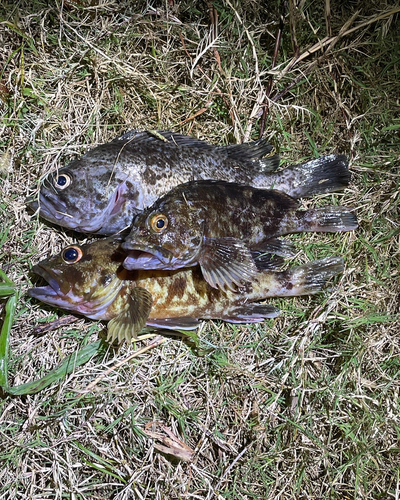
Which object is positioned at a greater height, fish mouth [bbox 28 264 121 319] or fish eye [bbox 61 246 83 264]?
fish eye [bbox 61 246 83 264]

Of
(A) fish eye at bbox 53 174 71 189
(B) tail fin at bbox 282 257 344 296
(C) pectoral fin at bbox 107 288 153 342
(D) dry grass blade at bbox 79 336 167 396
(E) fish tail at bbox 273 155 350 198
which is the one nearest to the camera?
→ (C) pectoral fin at bbox 107 288 153 342

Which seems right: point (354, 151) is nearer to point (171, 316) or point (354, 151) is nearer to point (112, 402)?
point (171, 316)

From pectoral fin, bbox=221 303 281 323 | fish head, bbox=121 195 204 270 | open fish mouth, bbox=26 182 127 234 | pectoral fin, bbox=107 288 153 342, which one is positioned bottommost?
pectoral fin, bbox=221 303 281 323

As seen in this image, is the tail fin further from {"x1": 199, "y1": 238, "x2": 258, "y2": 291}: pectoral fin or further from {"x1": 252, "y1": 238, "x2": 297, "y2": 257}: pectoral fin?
{"x1": 199, "y1": 238, "x2": 258, "y2": 291}: pectoral fin

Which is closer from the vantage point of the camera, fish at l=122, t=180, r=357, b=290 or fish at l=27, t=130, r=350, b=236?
fish at l=122, t=180, r=357, b=290

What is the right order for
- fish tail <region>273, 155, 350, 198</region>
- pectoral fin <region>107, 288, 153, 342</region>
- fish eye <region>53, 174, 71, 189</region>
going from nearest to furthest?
pectoral fin <region>107, 288, 153, 342</region>, fish eye <region>53, 174, 71, 189</region>, fish tail <region>273, 155, 350, 198</region>

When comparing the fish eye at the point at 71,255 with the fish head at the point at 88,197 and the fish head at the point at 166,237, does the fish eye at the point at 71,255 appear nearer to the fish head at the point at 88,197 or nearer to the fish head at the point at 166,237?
the fish head at the point at 88,197

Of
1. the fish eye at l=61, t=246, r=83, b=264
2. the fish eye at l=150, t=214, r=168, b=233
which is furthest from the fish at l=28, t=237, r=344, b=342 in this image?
the fish eye at l=150, t=214, r=168, b=233
